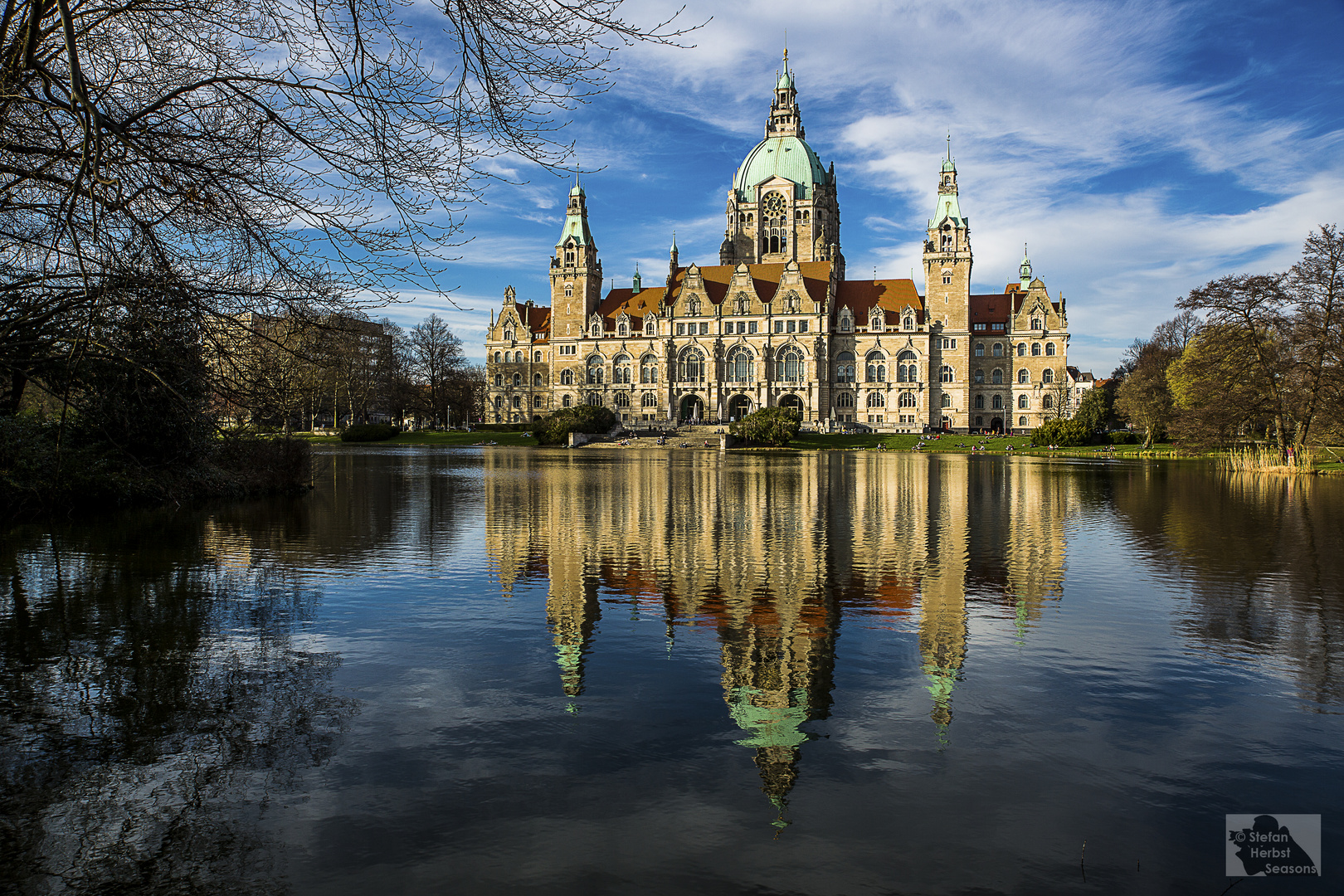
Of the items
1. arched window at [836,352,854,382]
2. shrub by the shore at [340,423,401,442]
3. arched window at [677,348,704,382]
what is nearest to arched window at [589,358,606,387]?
arched window at [677,348,704,382]

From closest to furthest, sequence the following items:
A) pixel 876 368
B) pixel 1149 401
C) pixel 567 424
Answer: pixel 1149 401
pixel 567 424
pixel 876 368

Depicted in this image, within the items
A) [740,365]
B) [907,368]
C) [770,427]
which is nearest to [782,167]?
[740,365]

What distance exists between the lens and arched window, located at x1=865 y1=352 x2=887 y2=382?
8606 cm

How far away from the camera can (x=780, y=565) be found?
11891 millimetres

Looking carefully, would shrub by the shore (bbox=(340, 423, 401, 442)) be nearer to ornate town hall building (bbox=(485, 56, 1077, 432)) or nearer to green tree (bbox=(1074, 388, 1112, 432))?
ornate town hall building (bbox=(485, 56, 1077, 432))

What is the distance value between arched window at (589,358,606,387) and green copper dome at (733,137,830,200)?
2622 centimetres

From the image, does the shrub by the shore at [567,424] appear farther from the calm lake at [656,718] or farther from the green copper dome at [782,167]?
the calm lake at [656,718]

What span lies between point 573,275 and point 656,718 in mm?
90026

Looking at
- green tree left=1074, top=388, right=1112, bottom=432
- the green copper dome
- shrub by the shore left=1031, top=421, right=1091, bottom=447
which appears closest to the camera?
shrub by the shore left=1031, top=421, right=1091, bottom=447

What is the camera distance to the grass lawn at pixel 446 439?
224 ft

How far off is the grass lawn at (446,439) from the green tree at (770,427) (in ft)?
58.5

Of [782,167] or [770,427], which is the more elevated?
[782,167]

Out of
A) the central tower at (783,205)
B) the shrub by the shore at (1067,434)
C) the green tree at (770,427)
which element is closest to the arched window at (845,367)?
the central tower at (783,205)

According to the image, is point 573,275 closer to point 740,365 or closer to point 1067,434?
point 740,365
